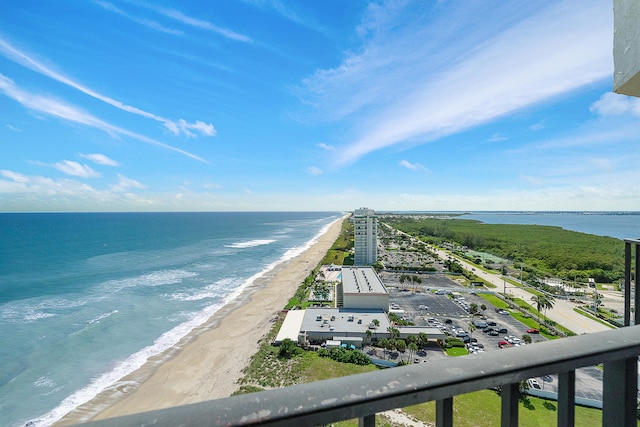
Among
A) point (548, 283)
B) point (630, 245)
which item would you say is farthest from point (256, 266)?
point (630, 245)

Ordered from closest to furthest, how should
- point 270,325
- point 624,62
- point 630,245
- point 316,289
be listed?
point 624,62 → point 630,245 → point 270,325 → point 316,289

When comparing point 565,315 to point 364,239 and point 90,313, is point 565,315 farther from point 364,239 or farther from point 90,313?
point 90,313

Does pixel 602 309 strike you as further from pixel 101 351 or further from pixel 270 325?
pixel 101 351

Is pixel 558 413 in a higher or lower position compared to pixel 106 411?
higher

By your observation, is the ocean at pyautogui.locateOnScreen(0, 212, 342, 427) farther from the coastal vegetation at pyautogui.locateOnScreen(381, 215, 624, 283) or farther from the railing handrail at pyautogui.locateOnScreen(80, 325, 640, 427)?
the coastal vegetation at pyautogui.locateOnScreen(381, 215, 624, 283)

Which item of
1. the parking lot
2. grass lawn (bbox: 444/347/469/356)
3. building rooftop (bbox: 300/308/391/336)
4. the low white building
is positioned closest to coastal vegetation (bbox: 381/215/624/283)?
the parking lot
